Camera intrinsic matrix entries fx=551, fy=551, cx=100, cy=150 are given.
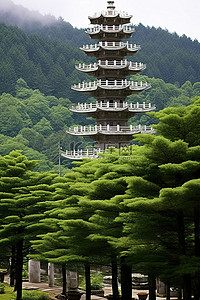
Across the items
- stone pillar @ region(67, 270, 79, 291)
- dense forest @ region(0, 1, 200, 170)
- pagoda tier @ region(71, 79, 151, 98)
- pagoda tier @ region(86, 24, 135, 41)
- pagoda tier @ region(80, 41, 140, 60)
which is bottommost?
stone pillar @ region(67, 270, 79, 291)

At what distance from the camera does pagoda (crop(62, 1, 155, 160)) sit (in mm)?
51562

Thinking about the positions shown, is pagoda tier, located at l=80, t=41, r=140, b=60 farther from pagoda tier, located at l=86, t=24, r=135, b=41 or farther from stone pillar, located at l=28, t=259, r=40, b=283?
stone pillar, located at l=28, t=259, r=40, b=283

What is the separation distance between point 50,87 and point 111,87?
8793cm

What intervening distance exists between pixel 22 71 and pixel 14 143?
4127 centimetres

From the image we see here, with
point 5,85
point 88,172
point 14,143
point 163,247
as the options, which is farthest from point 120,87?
point 5,85

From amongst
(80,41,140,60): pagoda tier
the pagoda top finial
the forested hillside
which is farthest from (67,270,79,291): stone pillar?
the forested hillside

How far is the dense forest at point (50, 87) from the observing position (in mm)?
109431

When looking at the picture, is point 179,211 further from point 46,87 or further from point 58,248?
point 46,87

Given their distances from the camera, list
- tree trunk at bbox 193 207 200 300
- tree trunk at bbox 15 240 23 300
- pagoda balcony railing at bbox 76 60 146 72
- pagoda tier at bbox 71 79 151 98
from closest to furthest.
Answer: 1. tree trunk at bbox 193 207 200 300
2. tree trunk at bbox 15 240 23 300
3. pagoda tier at bbox 71 79 151 98
4. pagoda balcony railing at bbox 76 60 146 72

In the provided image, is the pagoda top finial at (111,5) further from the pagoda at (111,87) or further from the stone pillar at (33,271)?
the stone pillar at (33,271)

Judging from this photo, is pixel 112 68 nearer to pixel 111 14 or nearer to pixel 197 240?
pixel 111 14

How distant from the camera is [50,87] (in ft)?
452

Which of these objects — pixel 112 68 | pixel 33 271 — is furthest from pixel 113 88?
pixel 33 271

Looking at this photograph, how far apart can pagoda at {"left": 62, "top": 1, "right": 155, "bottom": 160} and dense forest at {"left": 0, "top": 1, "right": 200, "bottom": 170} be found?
44795 mm
